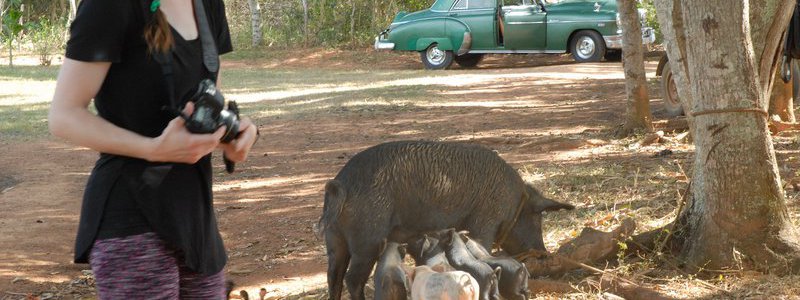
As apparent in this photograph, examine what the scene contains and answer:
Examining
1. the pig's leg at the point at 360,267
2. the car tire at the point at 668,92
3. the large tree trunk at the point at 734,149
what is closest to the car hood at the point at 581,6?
the car tire at the point at 668,92

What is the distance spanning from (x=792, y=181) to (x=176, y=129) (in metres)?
5.38

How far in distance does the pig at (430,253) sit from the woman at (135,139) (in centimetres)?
171

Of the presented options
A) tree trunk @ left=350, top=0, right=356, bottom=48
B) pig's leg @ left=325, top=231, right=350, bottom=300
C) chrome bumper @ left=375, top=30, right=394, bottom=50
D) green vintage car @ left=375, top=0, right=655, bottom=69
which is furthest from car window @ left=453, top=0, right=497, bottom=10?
pig's leg @ left=325, top=231, right=350, bottom=300

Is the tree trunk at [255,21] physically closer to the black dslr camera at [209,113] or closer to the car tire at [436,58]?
the car tire at [436,58]

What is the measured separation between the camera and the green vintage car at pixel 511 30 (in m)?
23.0

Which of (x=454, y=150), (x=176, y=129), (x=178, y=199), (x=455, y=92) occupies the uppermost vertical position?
(x=176, y=129)

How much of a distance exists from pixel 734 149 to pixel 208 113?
340 cm

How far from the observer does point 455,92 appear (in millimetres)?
17422

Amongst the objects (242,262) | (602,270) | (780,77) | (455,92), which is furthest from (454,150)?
(455,92)

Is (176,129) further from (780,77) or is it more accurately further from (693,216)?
(780,77)

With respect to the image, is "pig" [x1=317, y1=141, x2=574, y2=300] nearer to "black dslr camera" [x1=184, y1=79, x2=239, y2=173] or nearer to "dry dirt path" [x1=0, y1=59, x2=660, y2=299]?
"dry dirt path" [x1=0, y1=59, x2=660, y2=299]

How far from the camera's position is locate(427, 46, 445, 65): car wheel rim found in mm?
24203

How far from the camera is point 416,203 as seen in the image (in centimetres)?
499

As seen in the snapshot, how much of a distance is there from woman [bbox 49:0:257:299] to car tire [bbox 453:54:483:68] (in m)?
22.6
